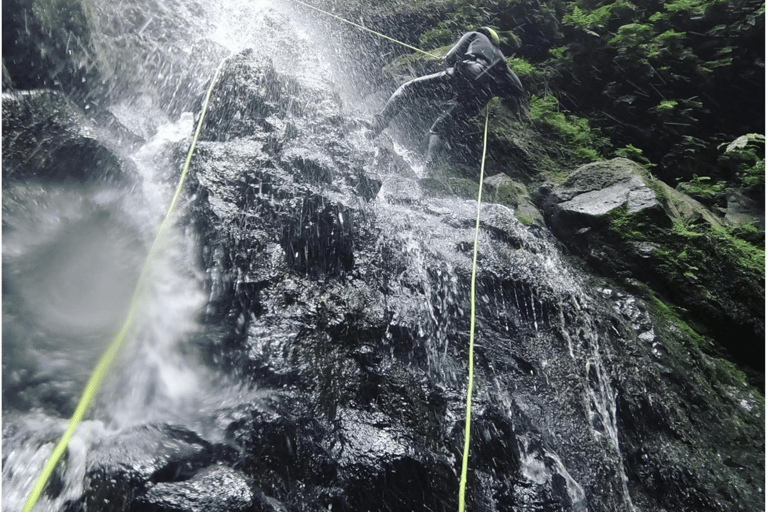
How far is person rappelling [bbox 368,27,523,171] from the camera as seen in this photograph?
18.7 feet

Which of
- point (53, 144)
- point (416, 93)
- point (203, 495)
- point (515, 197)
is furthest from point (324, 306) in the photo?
A: point (416, 93)

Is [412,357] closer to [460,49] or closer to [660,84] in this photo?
[460,49]

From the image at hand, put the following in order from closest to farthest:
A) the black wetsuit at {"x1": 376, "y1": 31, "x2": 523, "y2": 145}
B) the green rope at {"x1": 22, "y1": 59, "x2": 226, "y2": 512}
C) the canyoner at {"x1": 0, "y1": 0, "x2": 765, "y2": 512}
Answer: the green rope at {"x1": 22, "y1": 59, "x2": 226, "y2": 512} < the canyoner at {"x1": 0, "y1": 0, "x2": 765, "y2": 512} < the black wetsuit at {"x1": 376, "y1": 31, "x2": 523, "y2": 145}

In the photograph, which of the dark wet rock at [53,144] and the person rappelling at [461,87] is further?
the person rappelling at [461,87]

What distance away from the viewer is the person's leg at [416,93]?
19.4 ft

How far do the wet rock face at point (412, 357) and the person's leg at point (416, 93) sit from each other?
60.9 inches

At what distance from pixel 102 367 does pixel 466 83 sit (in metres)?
5.41

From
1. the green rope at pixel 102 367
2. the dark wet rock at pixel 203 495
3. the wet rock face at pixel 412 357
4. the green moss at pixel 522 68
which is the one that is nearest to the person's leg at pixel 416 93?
the wet rock face at pixel 412 357

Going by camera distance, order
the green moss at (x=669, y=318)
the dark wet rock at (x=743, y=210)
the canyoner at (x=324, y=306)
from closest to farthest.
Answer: the canyoner at (x=324, y=306) → the green moss at (x=669, y=318) → the dark wet rock at (x=743, y=210)

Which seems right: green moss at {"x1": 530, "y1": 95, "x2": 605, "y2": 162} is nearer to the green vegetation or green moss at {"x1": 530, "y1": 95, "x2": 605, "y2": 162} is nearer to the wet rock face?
the green vegetation

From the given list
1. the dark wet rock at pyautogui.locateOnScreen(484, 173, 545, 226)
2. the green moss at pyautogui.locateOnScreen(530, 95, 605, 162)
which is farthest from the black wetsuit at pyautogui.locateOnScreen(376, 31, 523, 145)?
the green moss at pyautogui.locateOnScreen(530, 95, 605, 162)

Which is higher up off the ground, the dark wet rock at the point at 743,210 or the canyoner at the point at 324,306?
the dark wet rock at the point at 743,210

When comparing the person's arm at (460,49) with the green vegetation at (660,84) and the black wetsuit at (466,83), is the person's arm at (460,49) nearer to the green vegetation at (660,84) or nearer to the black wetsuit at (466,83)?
the black wetsuit at (466,83)

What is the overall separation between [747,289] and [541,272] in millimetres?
2277
